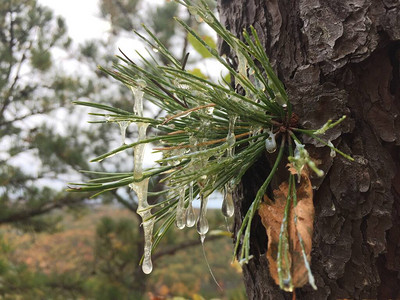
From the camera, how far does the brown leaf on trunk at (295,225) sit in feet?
0.95

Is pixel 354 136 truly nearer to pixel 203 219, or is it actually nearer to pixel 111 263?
pixel 203 219

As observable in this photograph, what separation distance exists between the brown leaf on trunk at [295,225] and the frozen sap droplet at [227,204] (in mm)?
42

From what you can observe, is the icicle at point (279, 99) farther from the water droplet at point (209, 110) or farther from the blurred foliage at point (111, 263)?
the blurred foliage at point (111, 263)

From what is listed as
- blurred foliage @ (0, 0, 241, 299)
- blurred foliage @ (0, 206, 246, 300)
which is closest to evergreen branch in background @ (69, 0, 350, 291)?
blurred foliage @ (0, 206, 246, 300)

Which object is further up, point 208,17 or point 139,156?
point 208,17

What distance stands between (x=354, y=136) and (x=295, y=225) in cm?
14

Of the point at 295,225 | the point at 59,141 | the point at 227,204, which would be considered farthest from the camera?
the point at 59,141

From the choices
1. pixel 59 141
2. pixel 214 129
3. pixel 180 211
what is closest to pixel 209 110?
pixel 214 129

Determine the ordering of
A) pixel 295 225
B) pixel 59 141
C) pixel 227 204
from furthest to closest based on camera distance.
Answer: pixel 59 141 → pixel 227 204 → pixel 295 225

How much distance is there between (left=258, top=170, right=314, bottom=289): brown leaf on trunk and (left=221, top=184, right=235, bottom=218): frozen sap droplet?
4 cm

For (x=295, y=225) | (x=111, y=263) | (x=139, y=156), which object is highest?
(x=139, y=156)

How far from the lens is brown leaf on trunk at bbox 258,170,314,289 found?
0.95ft

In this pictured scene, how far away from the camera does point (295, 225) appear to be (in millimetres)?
297

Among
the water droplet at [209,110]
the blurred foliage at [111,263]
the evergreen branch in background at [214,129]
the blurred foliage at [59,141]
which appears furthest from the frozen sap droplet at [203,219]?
the blurred foliage at [59,141]
